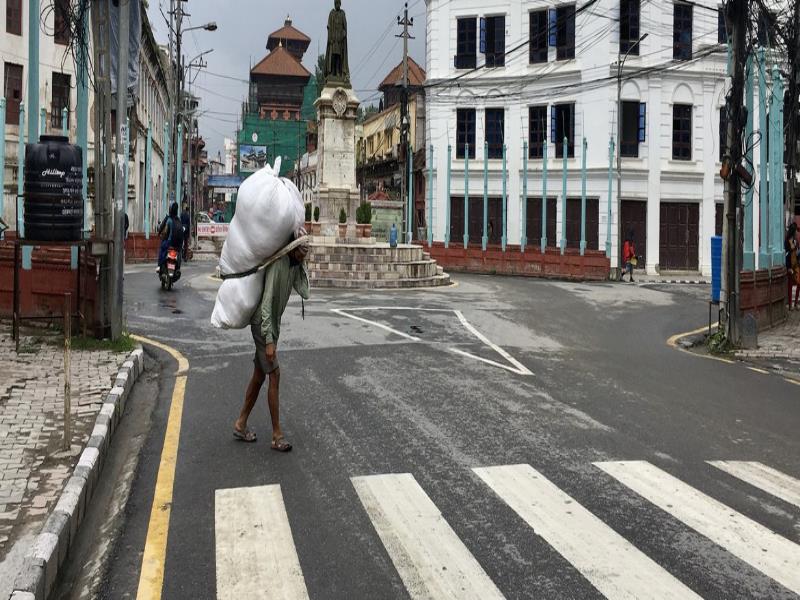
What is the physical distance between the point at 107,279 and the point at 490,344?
5652 millimetres

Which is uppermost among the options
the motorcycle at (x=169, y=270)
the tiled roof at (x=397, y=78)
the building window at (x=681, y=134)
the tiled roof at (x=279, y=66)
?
the tiled roof at (x=279, y=66)

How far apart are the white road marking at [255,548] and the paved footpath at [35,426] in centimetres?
103

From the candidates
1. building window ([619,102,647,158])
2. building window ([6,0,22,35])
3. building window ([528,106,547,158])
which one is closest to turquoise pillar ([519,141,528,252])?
building window ([528,106,547,158])

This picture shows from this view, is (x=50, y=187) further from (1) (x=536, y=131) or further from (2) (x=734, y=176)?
(1) (x=536, y=131)

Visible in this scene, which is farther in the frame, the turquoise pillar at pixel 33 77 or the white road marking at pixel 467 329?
the turquoise pillar at pixel 33 77

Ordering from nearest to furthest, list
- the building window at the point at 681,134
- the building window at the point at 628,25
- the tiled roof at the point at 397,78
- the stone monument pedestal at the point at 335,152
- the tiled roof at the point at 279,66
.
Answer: the stone monument pedestal at the point at 335,152, the building window at the point at 628,25, the building window at the point at 681,134, the tiled roof at the point at 397,78, the tiled roof at the point at 279,66

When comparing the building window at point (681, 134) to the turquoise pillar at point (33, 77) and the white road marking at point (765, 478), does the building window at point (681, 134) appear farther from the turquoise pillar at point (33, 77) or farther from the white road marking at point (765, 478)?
the white road marking at point (765, 478)

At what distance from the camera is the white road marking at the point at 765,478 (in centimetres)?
558

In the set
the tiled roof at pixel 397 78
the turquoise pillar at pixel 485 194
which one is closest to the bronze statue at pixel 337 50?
the turquoise pillar at pixel 485 194

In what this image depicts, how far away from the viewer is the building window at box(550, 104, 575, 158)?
3512cm

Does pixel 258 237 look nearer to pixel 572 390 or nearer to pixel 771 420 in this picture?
pixel 572 390

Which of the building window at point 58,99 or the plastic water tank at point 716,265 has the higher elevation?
the building window at point 58,99

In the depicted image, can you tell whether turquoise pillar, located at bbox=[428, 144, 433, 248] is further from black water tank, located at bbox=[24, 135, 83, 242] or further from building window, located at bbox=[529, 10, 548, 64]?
black water tank, located at bbox=[24, 135, 83, 242]

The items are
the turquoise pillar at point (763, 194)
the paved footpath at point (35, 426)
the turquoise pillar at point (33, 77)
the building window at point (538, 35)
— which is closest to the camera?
the paved footpath at point (35, 426)
